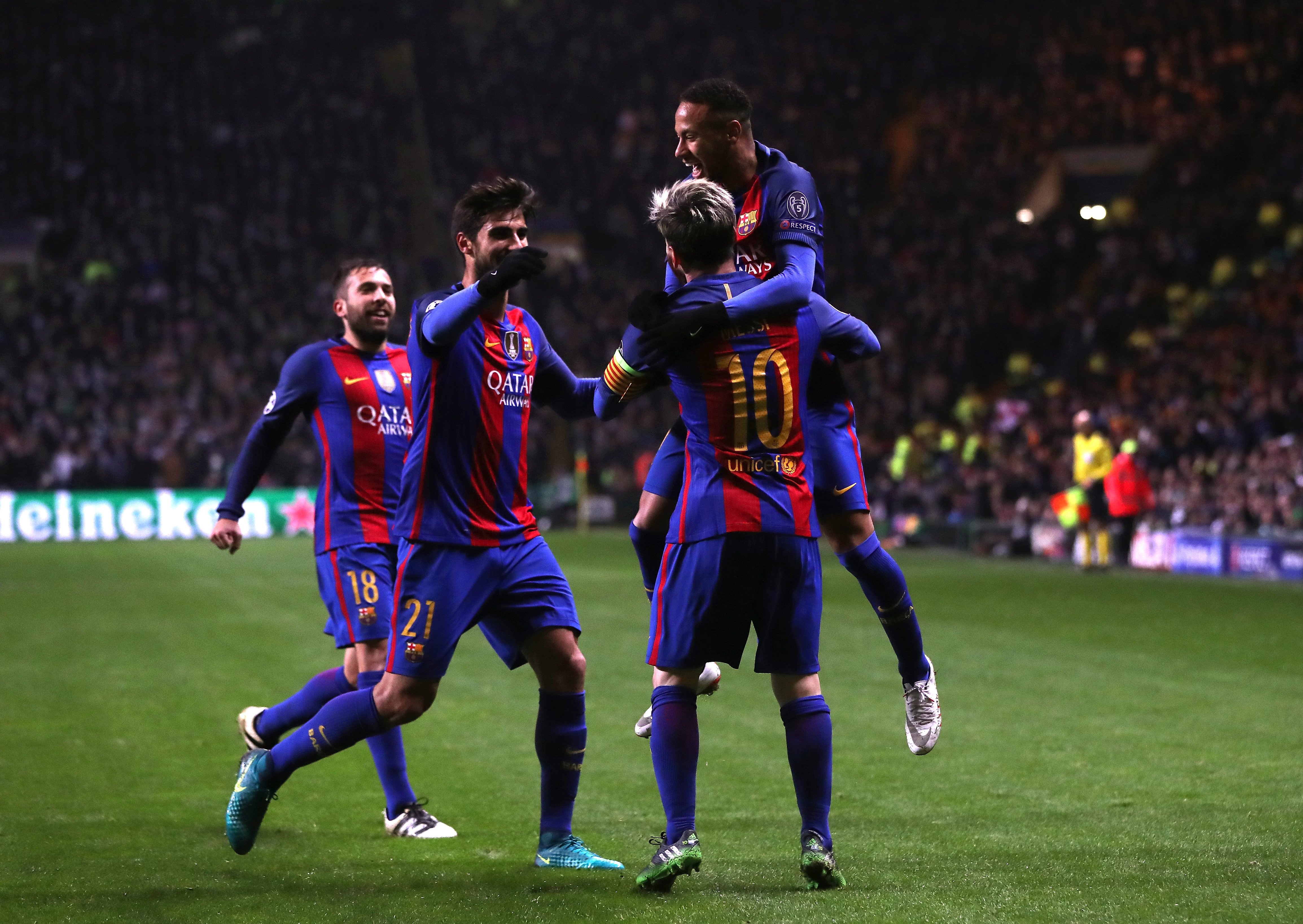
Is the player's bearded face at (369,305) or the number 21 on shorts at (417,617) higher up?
the player's bearded face at (369,305)

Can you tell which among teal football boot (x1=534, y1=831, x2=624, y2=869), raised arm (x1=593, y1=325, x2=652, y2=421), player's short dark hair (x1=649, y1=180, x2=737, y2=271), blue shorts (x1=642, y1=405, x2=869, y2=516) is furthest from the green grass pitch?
player's short dark hair (x1=649, y1=180, x2=737, y2=271)

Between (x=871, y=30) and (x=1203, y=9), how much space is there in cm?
903

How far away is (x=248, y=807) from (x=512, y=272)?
7.35 feet

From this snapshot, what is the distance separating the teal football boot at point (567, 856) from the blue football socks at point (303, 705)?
1.29m

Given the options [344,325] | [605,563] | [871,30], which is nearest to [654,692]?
[344,325]

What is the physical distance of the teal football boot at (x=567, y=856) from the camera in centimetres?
536

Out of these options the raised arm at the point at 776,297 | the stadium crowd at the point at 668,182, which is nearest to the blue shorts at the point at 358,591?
the raised arm at the point at 776,297

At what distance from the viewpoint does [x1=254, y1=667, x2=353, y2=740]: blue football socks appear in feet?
20.7

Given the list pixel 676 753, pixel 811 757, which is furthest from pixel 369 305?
pixel 811 757

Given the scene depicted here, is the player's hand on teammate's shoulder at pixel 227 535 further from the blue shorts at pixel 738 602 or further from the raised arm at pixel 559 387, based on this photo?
the blue shorts at pixel 738 602

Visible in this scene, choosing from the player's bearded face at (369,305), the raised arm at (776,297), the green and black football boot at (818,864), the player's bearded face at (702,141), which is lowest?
the green and black football boot at (818,864)

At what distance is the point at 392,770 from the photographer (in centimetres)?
632

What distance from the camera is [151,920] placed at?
4707mm

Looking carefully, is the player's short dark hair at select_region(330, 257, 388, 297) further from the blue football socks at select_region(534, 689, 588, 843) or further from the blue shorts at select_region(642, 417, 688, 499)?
the blue football socks at select_region(534, 689, 588, 843)
